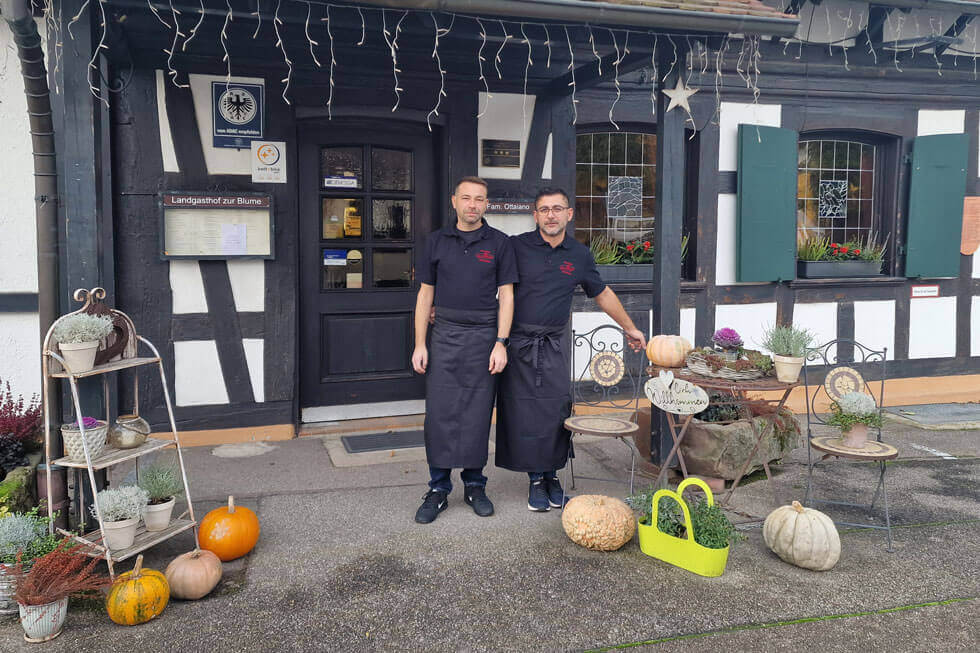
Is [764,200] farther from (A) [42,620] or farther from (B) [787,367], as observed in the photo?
(A) [42,620]

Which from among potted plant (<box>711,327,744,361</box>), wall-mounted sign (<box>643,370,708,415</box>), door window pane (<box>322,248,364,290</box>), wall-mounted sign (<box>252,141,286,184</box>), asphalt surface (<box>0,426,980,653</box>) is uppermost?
wall-mounted sign (<box>252,141,286,184</box>)

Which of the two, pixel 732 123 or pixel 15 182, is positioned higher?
pixel 732 123

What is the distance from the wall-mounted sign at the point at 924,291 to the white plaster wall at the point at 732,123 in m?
2.21

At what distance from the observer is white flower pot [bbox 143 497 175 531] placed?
3449mm

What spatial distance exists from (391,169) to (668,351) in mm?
2793

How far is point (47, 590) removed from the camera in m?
2.85

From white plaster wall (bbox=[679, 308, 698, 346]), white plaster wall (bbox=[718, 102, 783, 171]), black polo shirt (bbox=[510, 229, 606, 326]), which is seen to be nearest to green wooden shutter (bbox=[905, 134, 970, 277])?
white plaster wall (bbox=[718, 102, 783, 171])

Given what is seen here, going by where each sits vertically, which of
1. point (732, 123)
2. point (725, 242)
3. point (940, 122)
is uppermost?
point (940, 122)

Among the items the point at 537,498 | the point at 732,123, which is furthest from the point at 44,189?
the point at 732,123

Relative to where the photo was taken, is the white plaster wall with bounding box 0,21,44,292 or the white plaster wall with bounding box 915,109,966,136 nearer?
the white plaster wall with bounding box 0,21,44,292

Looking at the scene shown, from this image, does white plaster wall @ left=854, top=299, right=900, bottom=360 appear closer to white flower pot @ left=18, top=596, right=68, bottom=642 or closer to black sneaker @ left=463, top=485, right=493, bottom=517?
black sneaker @ left=463, top=485, right=493, bottom=517

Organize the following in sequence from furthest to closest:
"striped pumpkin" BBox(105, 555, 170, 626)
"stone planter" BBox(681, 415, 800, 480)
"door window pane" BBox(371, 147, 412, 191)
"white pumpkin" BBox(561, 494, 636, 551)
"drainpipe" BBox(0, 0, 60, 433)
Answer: "door window pane" BBox(371, 147, 412, 191) → "stone planter" BBox(681, 415, 800, 480) → "white pumpkin" BBox(561, 494, 636, 551) → "drainpipe" BBox(0, 0, 60, 433) → "striped pumpkin" BBox(105, 555, 170, 626)

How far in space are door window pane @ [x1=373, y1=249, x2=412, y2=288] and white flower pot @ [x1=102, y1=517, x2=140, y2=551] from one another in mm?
3071

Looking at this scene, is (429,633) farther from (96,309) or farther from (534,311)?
(96,309)
